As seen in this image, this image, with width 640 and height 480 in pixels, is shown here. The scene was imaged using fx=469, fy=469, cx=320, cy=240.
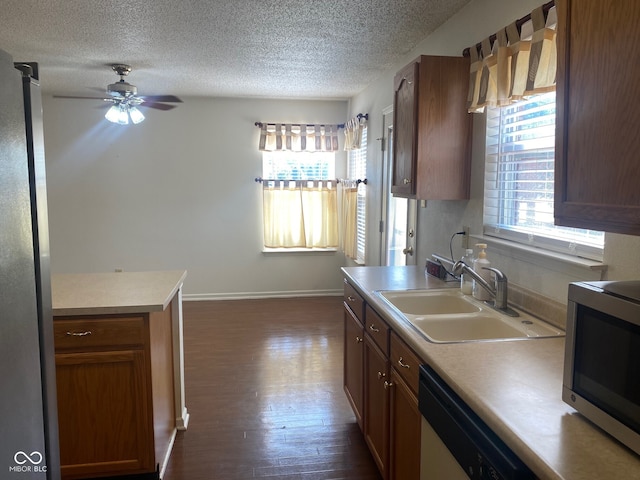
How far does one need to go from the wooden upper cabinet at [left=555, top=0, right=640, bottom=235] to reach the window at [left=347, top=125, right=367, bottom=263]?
3.66 meters

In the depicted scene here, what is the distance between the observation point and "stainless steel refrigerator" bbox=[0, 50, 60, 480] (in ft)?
3.04

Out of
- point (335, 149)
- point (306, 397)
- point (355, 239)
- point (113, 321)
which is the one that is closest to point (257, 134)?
point (335, 149)

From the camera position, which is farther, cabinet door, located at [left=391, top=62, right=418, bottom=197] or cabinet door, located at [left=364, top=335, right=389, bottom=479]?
cabinet door, located at [left=391, top=62, right=418, bottom=197]

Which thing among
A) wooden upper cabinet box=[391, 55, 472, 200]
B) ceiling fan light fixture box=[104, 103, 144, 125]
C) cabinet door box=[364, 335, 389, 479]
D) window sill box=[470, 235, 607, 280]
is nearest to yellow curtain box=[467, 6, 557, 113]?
wooden upper cabinet box=[391, 55, 472, 200]

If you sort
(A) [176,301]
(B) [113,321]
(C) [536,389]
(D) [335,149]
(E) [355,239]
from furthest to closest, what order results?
1. (D) [335,149]
2. (E) [355,239]
3. (A) [176,301]
4. (B) [113,321]
5. (C) [536,389]

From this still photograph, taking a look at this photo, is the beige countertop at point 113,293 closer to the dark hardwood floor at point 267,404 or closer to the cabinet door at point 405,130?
the dark hardwood floor at point 267,404

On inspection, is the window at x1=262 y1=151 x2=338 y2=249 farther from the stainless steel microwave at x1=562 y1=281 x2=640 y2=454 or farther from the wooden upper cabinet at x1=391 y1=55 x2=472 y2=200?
the stainless steel microwave at x1=562 y1=281 x2=640 y2=454

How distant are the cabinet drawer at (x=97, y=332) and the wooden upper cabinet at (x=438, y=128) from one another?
1.51 metres

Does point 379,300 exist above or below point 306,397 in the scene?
above

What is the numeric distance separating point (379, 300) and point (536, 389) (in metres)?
0.98

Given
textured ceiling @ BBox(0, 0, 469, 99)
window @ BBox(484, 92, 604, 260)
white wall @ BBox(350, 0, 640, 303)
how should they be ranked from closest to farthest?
white wall @ BBox(350, 0, 640, 303) → window @ BBox(484, 92, 604, 260) → textured ceiling @ BBox(0, 0, 469, 99)

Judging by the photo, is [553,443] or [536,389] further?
[536,389]

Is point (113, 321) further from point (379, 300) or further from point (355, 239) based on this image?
point (355, 239)

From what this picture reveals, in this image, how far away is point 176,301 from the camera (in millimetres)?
2666
